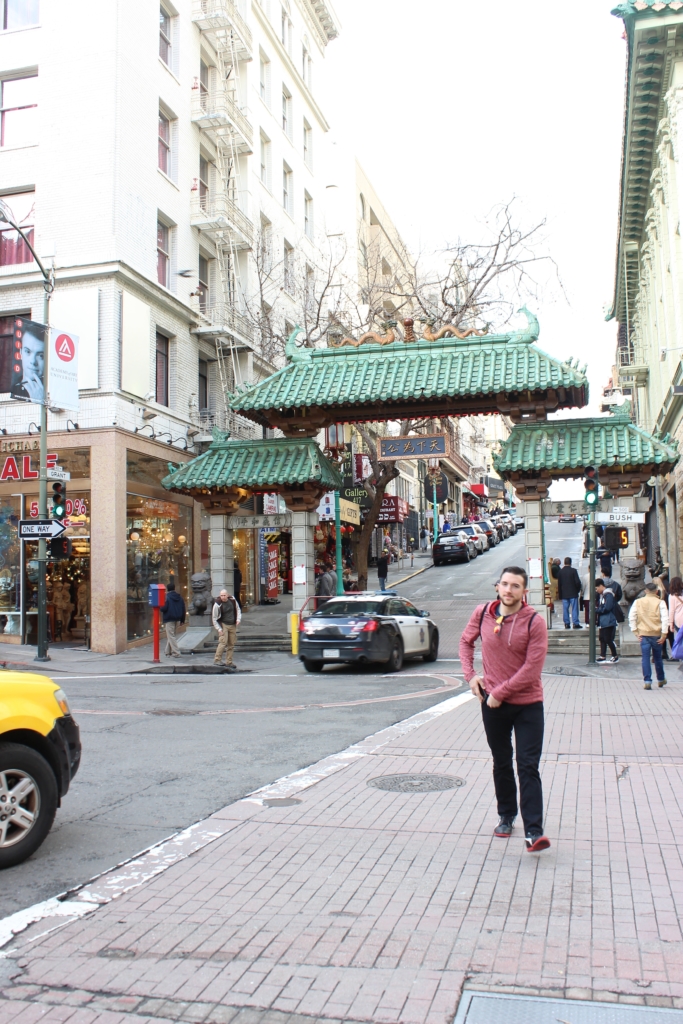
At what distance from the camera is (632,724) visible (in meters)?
10.7

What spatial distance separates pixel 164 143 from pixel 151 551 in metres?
12.2

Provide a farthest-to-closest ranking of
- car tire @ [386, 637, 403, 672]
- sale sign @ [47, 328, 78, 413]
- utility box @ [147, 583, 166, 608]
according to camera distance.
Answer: utility box @ [147, 583, 166, 608] → sale sign @ [47, 328, 78, 413] → car tire @ [386, 637, 403, 672]

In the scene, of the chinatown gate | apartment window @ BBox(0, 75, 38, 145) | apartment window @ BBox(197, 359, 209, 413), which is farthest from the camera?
apartment window @ BBox(197, 359, 209, 413)

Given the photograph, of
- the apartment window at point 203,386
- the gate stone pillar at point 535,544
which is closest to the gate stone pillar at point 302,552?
A: the gate stone pillar at point 535,544

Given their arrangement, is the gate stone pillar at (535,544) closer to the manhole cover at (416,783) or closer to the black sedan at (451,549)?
the manhole cover at (416,783)

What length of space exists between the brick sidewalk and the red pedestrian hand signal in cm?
1563

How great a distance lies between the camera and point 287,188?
37.7 metres

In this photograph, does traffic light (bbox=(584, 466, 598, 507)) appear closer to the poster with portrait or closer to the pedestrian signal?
the pedestrian signal

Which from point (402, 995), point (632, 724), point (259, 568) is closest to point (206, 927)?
point (402, 995)

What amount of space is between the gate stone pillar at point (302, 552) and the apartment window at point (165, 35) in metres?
14.8

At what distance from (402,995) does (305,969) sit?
1.62 ft

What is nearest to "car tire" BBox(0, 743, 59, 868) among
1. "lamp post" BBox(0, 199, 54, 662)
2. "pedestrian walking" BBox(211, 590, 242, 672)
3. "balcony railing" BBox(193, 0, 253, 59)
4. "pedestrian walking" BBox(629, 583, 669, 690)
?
"pedestrian walking" BBox(629, 583, 669, 690)

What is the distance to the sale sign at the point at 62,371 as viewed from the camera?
20.3 meters

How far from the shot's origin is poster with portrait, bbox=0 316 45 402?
64.1 feet
